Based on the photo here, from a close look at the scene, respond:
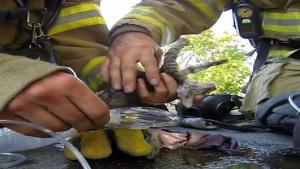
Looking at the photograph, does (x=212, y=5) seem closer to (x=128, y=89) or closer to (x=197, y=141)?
(x=197, y=141)

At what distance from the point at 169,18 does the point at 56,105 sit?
0.94m

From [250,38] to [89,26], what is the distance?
0.74m

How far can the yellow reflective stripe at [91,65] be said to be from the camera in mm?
1728

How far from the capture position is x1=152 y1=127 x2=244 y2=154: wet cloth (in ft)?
5.32

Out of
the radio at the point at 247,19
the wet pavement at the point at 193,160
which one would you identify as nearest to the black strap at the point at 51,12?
the wet pavement at the point at 193,160

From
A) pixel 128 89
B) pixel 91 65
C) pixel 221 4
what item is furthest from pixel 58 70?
pixel 221 4

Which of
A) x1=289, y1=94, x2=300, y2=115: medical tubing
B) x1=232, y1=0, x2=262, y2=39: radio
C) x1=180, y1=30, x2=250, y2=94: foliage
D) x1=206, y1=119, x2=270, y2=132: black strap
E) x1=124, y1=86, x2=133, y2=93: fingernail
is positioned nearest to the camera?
x1=124, y1=86, x2=133, y2=93: fingernail

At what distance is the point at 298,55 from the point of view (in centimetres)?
215

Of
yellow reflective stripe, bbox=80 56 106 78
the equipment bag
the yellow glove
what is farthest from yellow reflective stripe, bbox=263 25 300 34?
the yellow glove

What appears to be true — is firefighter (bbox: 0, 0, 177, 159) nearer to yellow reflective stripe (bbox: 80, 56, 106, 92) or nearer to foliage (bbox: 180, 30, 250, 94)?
yellow reflective stripe (bbox: 80, 56, 106, 92)

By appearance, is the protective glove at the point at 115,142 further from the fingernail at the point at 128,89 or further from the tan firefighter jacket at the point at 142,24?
the tan firefighter jacket at the point at 142,24

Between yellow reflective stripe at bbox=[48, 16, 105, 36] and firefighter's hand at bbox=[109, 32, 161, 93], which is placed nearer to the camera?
firefighter's hand at bbox=[109, 32, 161, 93]

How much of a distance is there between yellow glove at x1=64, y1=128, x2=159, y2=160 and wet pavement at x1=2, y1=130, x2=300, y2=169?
0.03m

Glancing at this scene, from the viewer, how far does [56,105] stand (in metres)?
1.04
